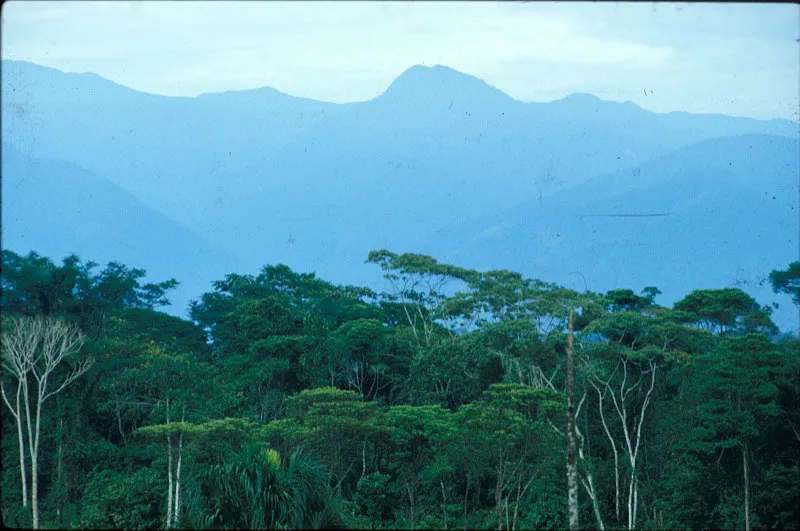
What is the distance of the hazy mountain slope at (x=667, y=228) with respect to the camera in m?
54.6

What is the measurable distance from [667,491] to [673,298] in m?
38.7

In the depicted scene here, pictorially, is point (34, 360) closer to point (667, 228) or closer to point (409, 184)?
point (667, 228)

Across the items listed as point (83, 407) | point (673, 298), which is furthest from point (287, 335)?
point (673, 298)

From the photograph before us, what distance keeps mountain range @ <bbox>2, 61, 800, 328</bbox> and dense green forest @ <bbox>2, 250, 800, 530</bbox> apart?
34218 mm

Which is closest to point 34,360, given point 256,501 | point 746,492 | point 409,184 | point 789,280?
point 256,501

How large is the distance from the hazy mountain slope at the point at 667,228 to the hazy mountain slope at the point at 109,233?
1963 centimetres

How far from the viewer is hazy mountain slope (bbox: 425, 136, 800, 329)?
54.6 meters

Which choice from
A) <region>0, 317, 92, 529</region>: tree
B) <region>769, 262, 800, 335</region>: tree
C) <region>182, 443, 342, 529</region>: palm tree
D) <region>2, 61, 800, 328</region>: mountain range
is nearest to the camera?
<region>182, 443, 342, 529</region>: palm tree

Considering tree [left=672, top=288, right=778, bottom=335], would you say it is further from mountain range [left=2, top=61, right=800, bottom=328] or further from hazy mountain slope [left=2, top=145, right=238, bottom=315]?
hazy mountain slope [left=2, top=145, right=238, bottom=315]

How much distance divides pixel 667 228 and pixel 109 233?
139 ft

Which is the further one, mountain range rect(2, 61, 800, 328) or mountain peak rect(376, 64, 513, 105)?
mountain peak rect(376, 64, 513, 105)

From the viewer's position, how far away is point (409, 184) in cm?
7775

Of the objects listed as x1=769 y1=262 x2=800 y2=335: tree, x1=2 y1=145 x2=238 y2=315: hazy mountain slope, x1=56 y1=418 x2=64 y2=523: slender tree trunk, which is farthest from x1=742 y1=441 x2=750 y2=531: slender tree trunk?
x1=2 y1=145 x2=238 y2=315: hazy mountain slope

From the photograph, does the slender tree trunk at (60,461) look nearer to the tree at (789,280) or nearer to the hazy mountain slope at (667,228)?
the tree at (789,280)
